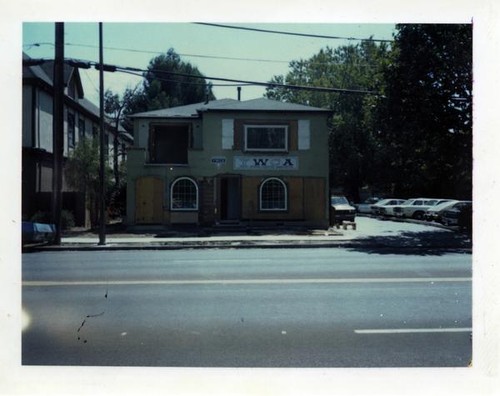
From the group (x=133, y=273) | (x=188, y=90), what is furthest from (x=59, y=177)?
(x=188, y=90)

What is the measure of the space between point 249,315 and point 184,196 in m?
16.8

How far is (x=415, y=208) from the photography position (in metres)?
31.4

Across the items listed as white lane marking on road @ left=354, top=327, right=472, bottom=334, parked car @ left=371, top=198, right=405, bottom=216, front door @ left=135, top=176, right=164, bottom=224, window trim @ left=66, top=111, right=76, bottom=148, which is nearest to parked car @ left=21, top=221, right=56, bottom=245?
front door @ left=135, top=176, right=164, bottom=224

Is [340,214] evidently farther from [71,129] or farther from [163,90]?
[71,129]

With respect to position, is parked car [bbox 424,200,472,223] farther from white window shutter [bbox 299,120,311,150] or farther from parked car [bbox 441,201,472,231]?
white window shutter [bbox 299,120,311,150]

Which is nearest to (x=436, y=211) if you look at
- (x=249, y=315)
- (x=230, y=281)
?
Answer: (x=230, y=281)

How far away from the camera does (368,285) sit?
8.50 m

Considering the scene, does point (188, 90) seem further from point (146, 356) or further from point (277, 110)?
point (146, 356)

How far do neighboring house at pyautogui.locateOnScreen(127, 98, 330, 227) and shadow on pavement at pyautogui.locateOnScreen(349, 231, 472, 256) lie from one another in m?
5.02

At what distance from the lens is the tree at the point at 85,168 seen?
21.2 meters

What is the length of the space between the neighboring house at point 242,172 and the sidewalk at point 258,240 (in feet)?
6.80

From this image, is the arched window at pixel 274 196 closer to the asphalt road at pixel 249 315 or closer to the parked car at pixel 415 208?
the asphalt road at pixel 249 315

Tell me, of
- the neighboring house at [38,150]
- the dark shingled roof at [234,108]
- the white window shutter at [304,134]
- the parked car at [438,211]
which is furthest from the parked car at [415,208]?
the neighboring house at [38,150]
